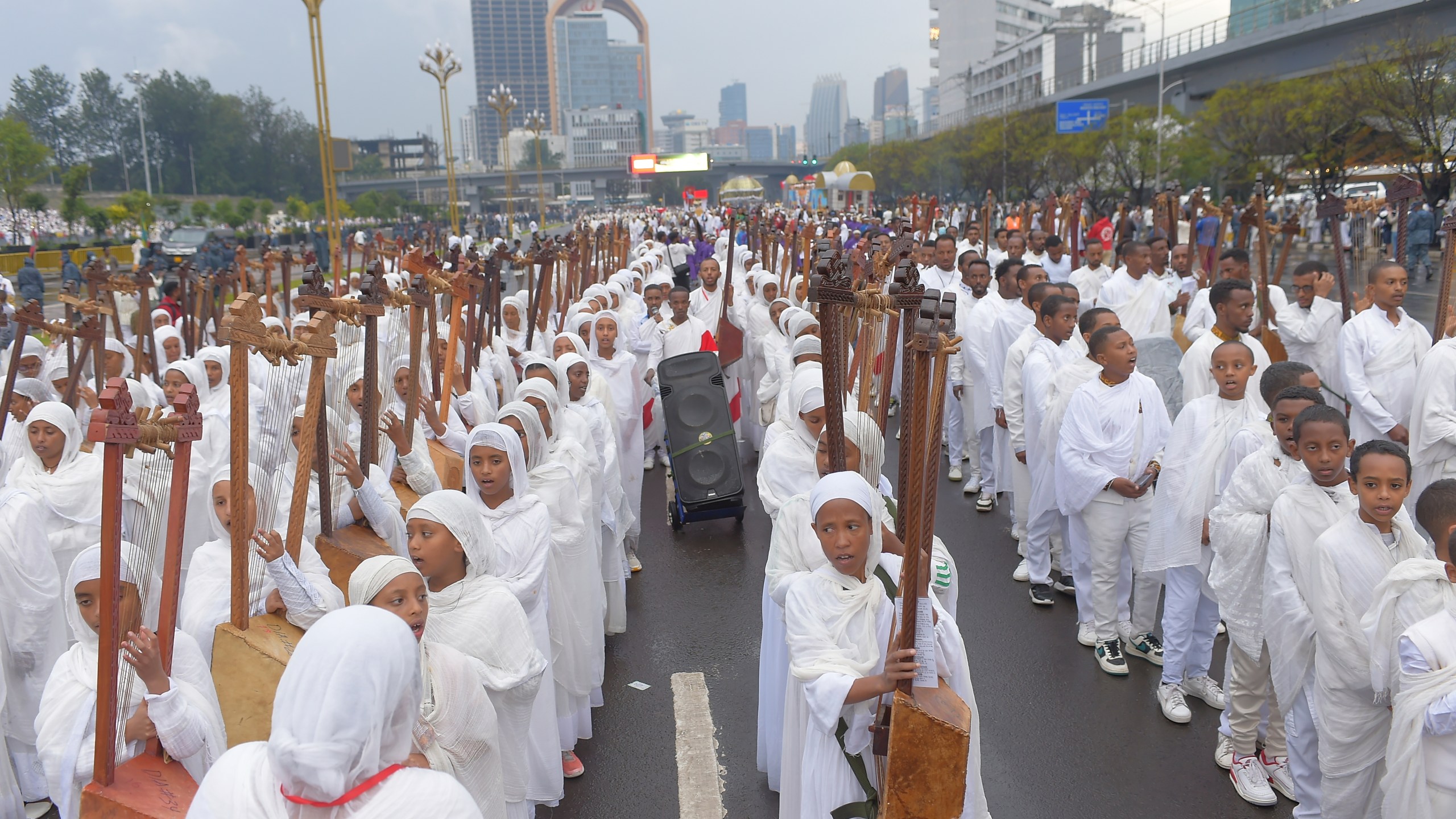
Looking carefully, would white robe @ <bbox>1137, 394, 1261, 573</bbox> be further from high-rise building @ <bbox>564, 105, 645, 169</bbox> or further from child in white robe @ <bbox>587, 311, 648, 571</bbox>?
high-rise building @ <bbox>564, 105, 645, 169</bbox>

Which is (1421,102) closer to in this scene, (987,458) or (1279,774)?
(987,458)

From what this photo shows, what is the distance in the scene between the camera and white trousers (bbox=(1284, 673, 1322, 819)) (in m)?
4.09

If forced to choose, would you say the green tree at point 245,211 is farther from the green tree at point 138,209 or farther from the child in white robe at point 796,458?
the child in white robe at point 796,458

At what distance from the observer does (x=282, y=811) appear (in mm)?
2033

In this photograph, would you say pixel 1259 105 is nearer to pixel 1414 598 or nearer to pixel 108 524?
pixel 1414 598

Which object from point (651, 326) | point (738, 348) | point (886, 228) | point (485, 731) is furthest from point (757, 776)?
point (886, 228)

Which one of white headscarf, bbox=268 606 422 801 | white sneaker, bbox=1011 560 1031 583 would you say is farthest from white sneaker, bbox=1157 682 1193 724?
white headscarf, bbox=268 606 422 801

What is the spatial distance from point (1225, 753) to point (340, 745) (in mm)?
4046

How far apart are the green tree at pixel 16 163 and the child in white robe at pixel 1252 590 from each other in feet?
139

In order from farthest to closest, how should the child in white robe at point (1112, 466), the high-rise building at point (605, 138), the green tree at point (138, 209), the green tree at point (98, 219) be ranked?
the high-rise building at point (605, 138) < the green tree at point (138, 209) < the green tree at point (98, 219) < the child in white robe at point (1112, 466)

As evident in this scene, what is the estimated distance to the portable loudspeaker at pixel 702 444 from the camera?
8250 mm

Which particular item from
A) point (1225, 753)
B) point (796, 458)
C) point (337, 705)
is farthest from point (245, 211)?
point (337, 705)

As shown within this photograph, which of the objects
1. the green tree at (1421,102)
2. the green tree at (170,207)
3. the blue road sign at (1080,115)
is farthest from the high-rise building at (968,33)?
the green tree at (1421,102)

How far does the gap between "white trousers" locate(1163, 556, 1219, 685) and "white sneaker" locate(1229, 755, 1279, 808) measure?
0.67 metres
